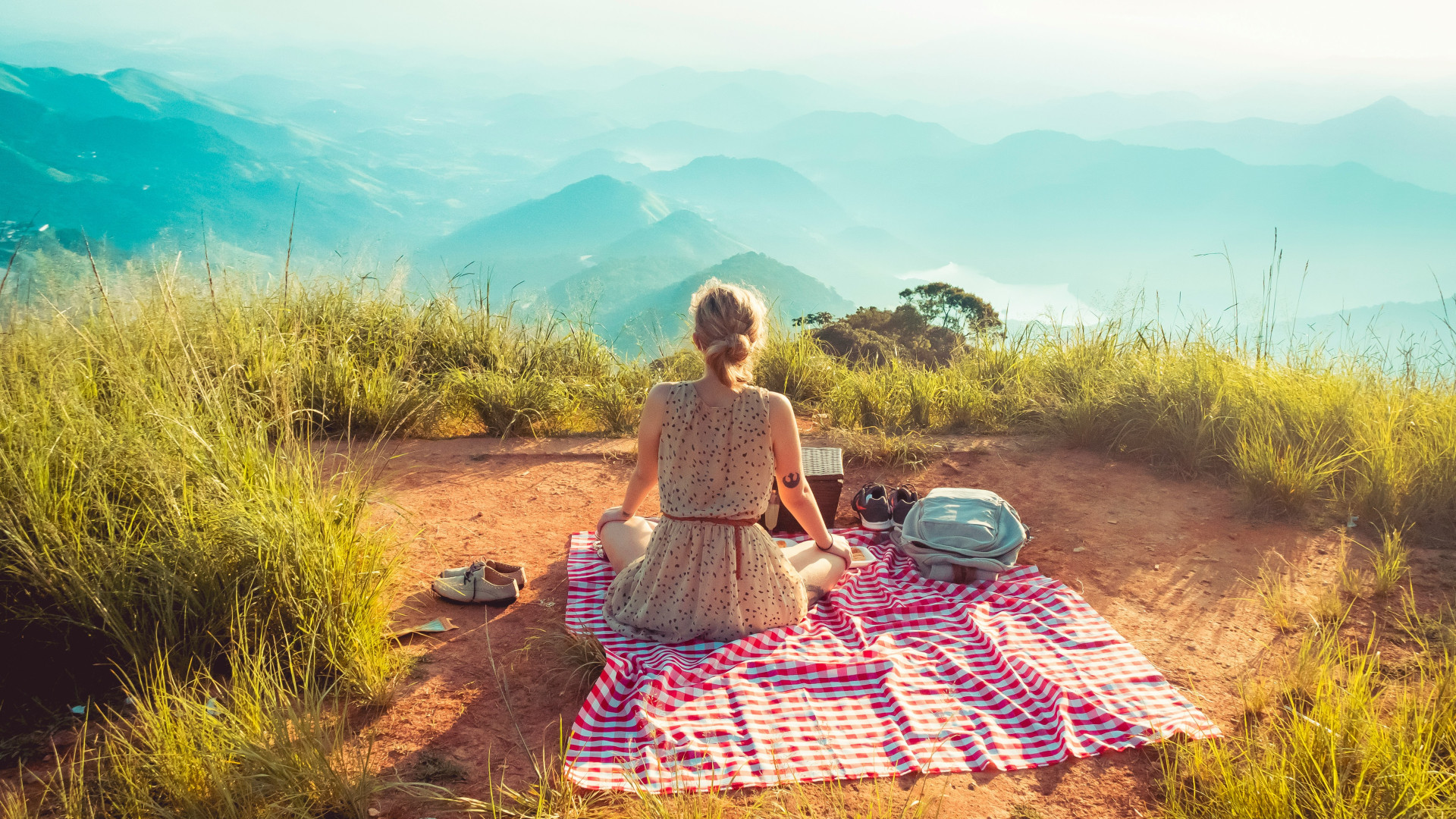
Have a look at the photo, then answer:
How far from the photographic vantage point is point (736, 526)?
2.86 meters

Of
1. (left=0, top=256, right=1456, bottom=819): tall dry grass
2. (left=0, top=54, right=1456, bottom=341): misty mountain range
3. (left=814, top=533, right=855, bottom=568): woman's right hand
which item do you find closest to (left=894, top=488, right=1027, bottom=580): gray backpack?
(left=814, top=533, right=855, bottom=568): woman's right hand

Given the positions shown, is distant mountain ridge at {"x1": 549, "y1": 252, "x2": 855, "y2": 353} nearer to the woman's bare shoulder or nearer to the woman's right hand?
the woman's right hand

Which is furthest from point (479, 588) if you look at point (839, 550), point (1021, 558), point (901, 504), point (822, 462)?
point (1021, 558)

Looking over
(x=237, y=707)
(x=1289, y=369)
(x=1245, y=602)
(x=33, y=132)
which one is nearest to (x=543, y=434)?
(x=237, y=707)

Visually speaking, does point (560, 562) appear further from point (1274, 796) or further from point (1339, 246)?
point (1339, 246)

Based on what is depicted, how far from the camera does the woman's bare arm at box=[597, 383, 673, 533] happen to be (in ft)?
9.23

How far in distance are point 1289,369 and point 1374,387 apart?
449mm

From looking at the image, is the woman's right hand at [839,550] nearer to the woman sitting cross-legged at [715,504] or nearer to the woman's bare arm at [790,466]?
the woman's bare arm at [790,466]

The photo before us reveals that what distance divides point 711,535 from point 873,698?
78 centimetres

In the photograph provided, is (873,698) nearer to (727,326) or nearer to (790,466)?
(790,466)

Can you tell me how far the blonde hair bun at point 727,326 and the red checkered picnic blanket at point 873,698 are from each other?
100 cm

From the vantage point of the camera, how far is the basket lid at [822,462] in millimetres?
3906

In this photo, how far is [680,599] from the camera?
9.32 feet

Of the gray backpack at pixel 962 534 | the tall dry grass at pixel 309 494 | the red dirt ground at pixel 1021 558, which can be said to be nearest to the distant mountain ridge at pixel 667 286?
the tall dry grass at pixel 309 494
